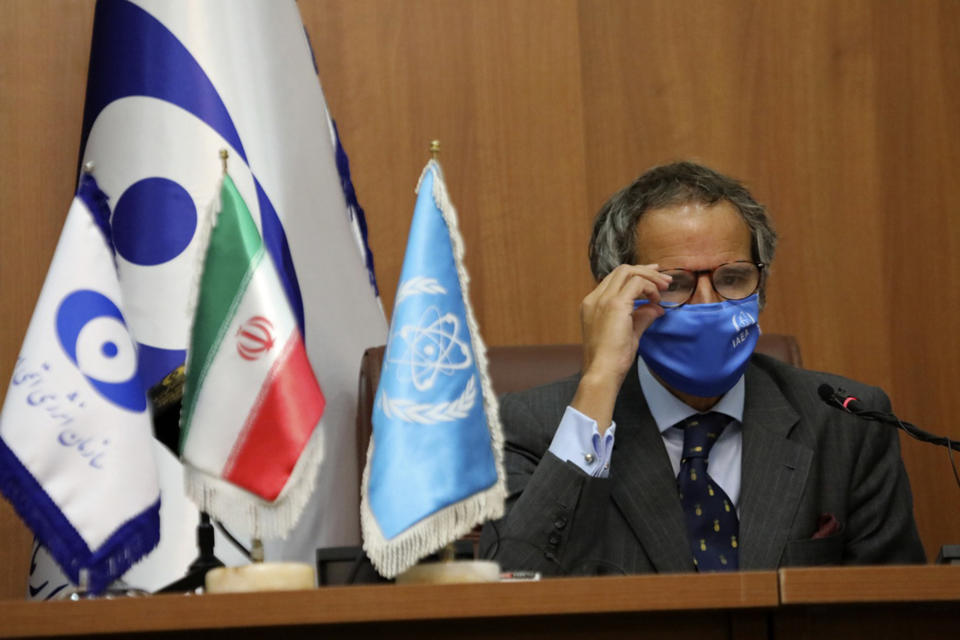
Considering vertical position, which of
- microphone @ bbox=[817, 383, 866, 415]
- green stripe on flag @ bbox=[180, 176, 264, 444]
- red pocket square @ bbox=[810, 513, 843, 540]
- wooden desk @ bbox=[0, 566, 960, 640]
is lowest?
red pocket square @ bbox=[810, 513, 843, 540]

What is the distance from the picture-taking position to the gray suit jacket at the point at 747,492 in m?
1.88

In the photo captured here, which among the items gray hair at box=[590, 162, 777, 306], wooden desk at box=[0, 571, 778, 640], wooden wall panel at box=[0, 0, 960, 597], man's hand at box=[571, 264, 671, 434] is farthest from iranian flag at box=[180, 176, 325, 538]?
wooden wall panel at box=[0, 0, 960, 597]

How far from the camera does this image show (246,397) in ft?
4.86

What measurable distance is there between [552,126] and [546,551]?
1455mm

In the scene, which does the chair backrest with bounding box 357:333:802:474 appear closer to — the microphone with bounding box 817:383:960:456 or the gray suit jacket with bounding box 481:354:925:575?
the gray suit jacket with bounding box 481:354:925:575

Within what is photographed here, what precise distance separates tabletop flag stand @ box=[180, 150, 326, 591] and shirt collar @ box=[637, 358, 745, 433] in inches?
33.0

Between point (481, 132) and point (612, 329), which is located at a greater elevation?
point (481, 132)

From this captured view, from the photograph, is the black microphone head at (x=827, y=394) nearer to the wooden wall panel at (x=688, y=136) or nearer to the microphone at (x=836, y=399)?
the microphone at (x=836, y=399)

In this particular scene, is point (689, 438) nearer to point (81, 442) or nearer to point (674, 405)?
point (674, 405)

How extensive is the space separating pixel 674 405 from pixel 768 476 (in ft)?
0.71

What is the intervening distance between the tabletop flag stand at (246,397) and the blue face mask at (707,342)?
76 centimetres

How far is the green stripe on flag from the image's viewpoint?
1.49 metres

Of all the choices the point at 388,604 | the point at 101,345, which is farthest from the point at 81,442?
the point at 388,604

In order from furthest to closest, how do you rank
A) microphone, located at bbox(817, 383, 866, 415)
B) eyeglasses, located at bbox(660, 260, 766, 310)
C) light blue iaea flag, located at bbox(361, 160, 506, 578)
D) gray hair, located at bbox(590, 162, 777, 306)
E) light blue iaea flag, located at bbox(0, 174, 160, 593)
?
gray hair, located at bbox(590, 162, 777, 306), eyeglasses, located at bbox(660, 260, 766, 310), microphone, located at bbox(817, 383, 866, 415), light blue iaea flag, located at bbox(0, 174, 160, 593), light blue iaea flag, located at bbox(361, 160, 506, 578)
